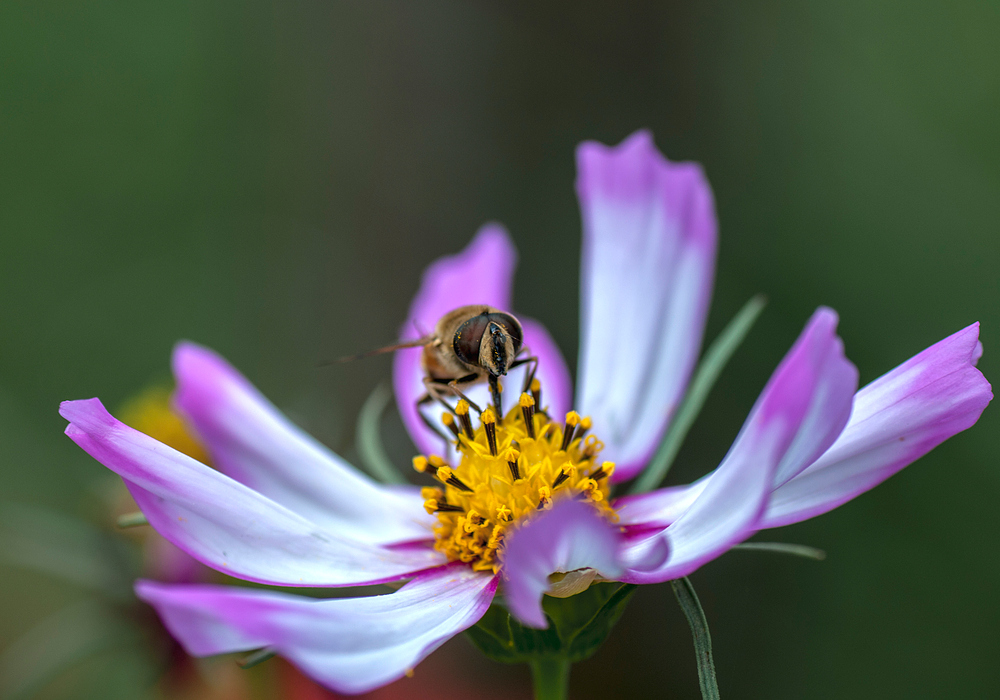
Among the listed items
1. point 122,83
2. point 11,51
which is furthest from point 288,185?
point 11,51

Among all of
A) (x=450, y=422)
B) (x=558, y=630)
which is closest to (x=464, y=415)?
(x=450, y=422)

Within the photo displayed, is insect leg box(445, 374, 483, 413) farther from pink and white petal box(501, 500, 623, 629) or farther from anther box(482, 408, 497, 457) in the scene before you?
pink and white petal box(501, 500, 623, 629)

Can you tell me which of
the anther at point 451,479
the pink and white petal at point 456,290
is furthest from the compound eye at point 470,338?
the pink and white petal at point 456,290

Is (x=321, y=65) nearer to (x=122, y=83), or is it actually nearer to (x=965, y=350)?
(x=122, y=83)

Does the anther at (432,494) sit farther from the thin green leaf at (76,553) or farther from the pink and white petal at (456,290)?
the thin green leaf at (76,553)

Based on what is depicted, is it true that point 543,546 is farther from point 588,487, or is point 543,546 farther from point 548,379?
point 548,379

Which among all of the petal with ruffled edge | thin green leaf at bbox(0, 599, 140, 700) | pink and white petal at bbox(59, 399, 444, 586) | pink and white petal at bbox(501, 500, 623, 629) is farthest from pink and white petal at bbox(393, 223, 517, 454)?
pink and white petal at bbox(501, 500, 623, 629)
